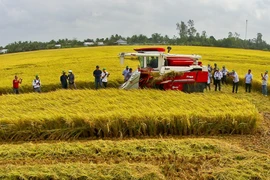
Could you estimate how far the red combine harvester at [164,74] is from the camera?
14.2 m

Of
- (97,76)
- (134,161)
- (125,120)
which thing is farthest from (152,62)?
(134,161)

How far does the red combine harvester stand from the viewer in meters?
14.2

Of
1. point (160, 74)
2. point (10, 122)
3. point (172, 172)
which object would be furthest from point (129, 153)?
point (160, 74)

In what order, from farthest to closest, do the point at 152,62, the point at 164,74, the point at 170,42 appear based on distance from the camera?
1. the point at 170,42
2. the point at 152,62
3. the point at 164,74

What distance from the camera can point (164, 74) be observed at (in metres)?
14.2

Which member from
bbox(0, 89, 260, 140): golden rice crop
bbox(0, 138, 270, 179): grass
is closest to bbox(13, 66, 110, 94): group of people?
bbox(0, 89, 260, 140): golden rice crop

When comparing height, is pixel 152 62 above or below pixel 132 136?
above

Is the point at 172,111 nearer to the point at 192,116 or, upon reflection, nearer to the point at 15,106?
the point at 192,116

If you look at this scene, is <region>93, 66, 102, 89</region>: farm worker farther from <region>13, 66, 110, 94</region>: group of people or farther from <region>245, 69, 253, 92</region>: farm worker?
<region>245, 69, 253, 92</region>: farm worker

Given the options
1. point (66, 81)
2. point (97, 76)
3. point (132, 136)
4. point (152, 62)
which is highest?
point (152, 62)

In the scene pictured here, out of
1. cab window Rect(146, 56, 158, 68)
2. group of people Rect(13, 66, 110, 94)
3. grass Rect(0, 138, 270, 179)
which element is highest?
cab window Rect(146, 56, 158, 68)

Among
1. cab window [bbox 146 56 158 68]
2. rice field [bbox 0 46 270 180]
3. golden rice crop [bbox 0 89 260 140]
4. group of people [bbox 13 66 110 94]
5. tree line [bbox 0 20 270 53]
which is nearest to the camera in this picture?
rice field [bbox 0 46 270 180]

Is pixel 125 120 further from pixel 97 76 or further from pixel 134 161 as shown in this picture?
pixel 97 76

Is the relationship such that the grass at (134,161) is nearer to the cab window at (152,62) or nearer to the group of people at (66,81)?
the cab window at (152,62)
